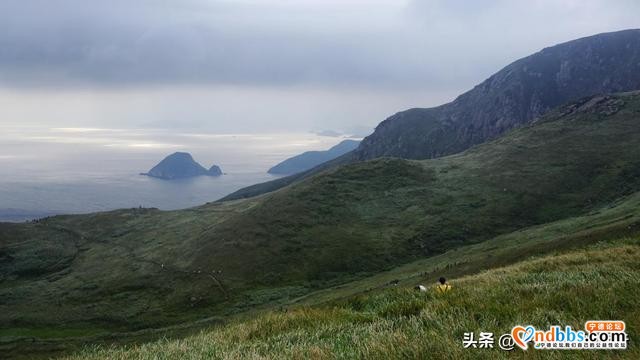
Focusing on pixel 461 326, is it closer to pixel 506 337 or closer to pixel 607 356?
pixel 506 337

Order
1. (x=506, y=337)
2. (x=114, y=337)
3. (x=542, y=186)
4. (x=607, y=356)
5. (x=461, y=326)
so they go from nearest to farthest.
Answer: (x=607, y=356) → (x=506, y=337) → (x=461, y=326) → (x=114, y=337) → (x=542, y=186)

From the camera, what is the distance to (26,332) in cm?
6981

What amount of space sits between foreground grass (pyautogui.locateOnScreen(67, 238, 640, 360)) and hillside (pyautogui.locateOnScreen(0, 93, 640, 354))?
187 feet

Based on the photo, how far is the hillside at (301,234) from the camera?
7838 cm

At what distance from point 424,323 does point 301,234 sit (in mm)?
88192

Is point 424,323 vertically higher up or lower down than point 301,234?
higher up

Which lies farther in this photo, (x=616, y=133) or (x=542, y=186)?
(x=616, y=133)

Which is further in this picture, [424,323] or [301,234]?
[301,234]

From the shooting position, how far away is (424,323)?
9.52 m

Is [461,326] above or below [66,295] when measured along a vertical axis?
above

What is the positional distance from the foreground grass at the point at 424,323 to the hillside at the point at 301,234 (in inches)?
2247

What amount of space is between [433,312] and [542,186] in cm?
10470

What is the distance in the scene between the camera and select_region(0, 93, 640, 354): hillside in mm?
78375

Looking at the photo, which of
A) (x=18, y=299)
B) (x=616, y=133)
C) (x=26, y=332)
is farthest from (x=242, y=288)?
(x=616, y=133)
